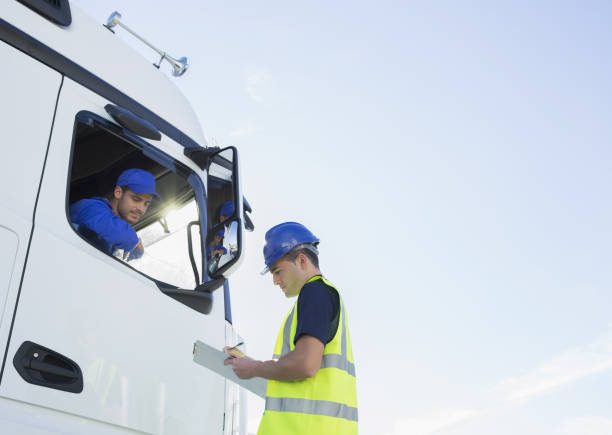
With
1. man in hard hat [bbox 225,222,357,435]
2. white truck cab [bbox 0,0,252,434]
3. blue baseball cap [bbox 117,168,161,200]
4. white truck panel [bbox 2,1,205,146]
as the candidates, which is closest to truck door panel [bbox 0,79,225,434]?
white truck cab [bbox 0,0,252,434]

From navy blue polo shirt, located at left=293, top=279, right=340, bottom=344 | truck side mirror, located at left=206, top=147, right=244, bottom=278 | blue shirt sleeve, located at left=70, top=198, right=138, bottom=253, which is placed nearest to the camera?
navy blue polo shirt, located at left=293, top=279, right=340, bottom=344

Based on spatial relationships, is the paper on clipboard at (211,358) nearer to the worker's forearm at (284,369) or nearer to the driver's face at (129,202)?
the worker's forearm at (284,369)

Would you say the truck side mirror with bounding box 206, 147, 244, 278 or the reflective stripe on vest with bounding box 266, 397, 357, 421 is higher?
the truck side mirror with bounding box 206, 147, 244, 278

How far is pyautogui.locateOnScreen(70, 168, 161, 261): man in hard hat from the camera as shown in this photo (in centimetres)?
245

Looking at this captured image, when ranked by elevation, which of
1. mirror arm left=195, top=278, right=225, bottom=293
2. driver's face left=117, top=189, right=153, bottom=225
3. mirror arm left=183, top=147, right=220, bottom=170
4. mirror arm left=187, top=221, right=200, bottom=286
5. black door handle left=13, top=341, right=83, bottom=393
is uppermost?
mirror arm left=183, top=147, right=220, bottom=170

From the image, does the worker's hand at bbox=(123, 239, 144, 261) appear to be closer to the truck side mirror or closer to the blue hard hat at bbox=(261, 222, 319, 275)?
the truck side mirror

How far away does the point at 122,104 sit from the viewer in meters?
2.83

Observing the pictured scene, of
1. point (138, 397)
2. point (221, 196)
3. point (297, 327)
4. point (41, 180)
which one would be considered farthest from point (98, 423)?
point (221, 196)

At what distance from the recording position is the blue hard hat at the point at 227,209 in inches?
110

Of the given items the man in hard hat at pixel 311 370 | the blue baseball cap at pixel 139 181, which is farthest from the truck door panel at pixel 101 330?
the blue baseball cap at pixel 139 181

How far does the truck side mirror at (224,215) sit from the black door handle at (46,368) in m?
0.78

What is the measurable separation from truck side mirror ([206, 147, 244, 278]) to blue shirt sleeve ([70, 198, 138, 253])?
0.38m

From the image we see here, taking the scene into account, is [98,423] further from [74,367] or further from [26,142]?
[26,142]

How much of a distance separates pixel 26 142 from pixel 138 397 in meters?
1.07
